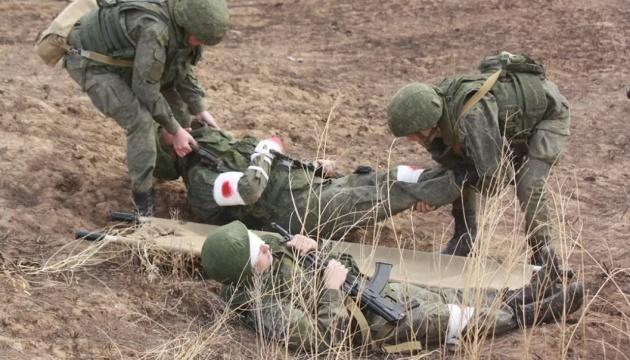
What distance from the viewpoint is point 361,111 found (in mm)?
7957

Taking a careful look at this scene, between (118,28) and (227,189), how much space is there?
1.17m

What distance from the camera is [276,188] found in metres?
5.41

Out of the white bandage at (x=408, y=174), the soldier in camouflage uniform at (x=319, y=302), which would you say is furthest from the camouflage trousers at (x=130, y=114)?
the white bandage at (x=408, y=174)

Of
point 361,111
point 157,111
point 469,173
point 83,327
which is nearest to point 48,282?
point 83,327

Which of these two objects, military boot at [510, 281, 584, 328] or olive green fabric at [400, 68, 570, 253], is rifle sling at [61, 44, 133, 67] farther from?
military boot at [510, 281, 584, 328]

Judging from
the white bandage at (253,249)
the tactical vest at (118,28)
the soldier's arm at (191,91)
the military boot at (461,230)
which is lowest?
the military boot at (461,230)

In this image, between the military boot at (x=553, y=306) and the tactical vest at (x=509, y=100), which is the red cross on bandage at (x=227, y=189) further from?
the military boot at (x=553, y=306)

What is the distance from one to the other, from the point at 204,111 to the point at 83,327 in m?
2.33

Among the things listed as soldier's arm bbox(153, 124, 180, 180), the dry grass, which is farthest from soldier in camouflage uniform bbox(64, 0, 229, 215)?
the dry grass

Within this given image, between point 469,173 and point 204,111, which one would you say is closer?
point 469,173

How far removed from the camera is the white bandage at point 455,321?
411 cm

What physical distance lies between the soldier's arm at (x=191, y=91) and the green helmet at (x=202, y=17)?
0.63m

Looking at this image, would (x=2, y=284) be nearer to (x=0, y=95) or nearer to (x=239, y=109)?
(x=0, y=95)

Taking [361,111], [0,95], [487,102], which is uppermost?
[487,102]
